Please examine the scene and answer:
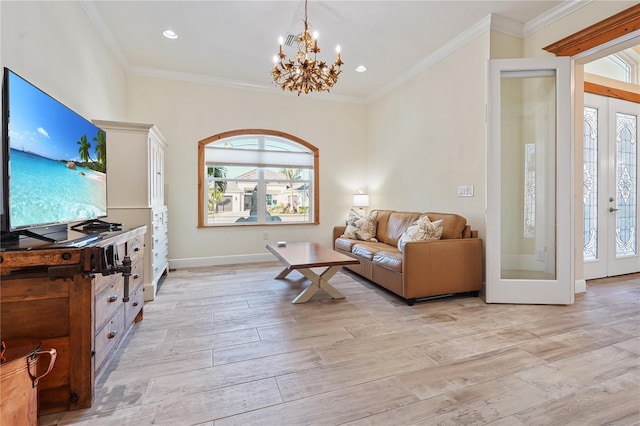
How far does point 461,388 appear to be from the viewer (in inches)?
65.0

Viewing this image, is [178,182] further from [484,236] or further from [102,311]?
[484,236]

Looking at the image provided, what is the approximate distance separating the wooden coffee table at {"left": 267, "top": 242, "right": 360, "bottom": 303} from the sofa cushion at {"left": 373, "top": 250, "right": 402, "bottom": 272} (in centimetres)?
41

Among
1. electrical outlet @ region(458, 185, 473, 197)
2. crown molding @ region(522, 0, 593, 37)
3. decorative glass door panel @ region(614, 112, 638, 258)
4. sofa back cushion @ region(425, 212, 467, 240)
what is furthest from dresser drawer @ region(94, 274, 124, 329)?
decorative glass door panel @ region(614, 112, 638, 258)

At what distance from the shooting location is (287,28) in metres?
3.39

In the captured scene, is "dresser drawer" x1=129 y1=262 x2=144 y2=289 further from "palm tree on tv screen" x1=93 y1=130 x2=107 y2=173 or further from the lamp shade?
the lamp shade

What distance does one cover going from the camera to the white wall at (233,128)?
454cm

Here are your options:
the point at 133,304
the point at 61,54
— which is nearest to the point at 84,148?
the point at 61,54

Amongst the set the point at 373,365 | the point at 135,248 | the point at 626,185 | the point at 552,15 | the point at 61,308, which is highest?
the point at 552,15

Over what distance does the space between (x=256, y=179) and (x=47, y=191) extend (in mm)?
3574

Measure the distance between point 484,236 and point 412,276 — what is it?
3.58 ft

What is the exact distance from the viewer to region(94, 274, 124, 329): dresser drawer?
62.7 inches

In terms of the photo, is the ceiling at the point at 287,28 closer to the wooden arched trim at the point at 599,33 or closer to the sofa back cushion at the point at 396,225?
the wooden arched trim at the point at 599,33

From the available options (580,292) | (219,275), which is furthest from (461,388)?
(219,275)

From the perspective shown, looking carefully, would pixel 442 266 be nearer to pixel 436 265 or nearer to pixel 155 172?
pixel 436 265
